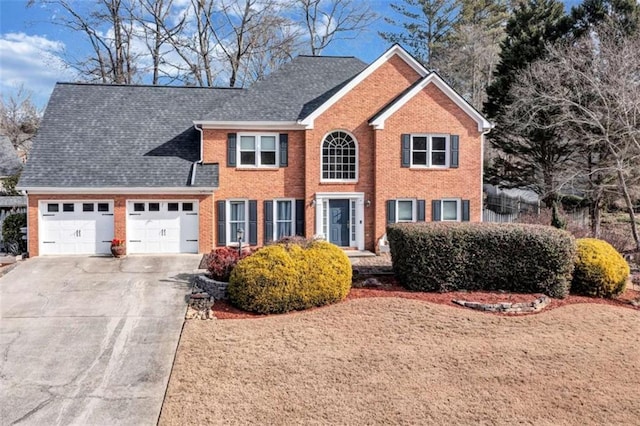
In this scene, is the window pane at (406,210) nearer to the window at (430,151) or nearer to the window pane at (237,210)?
the window at (430,151)

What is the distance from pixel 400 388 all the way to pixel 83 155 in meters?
15.7

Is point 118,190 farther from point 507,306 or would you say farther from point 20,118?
point 20,118

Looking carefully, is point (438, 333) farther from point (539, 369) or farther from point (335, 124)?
point (335, 124)

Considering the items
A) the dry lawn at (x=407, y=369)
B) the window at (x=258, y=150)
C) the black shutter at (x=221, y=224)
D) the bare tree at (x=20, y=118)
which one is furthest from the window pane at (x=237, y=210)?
the bare tree at (x=20, y=118)

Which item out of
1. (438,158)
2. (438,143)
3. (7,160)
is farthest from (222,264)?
(7,160)

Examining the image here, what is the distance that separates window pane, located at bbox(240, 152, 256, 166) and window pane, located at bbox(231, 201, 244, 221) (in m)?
1.61

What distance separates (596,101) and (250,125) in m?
15.6

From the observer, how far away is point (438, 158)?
18453mm

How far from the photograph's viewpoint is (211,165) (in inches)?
693

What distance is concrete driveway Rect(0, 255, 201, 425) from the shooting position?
21.5 feet

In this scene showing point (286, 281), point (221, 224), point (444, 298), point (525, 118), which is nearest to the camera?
point (286, 281)

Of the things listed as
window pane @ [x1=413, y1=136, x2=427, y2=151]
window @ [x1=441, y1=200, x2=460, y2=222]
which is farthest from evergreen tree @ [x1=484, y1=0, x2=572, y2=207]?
window pane @ [x1=413, y1=136, x2=427, y2=151]

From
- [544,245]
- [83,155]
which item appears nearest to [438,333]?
[544,245]

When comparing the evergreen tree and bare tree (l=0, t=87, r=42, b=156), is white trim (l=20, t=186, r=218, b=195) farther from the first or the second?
bare tree (l=0, t=87, r=42, b=156)
